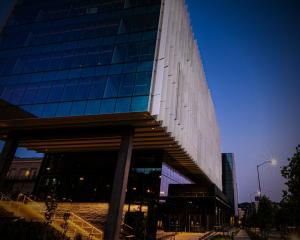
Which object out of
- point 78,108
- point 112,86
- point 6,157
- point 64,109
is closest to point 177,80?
point 112,86

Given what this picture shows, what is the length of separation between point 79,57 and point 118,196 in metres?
18.0

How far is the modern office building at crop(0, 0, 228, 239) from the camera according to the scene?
26.0 metres

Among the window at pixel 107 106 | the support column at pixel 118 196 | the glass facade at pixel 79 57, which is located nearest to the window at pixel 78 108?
the glass facade at pixel 79 57

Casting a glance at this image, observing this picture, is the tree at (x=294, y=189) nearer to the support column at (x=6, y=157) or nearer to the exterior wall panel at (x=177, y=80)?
the exterior wall panel at (x=177, y=80)

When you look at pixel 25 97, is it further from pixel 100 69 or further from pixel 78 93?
pixel 100 69

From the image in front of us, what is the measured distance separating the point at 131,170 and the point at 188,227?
49.8 ft

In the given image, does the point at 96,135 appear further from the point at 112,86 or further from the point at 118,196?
the point at 118,196

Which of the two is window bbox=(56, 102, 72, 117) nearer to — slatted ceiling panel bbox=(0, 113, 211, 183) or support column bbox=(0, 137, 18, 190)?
slatted ceiling panel bbox=(0, 113, 211, 183)

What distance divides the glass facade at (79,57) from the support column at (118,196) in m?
4.13

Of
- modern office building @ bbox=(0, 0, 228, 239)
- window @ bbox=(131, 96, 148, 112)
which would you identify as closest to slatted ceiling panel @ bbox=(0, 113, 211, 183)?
modern office building @ bbox=(0, 0, 228, 239)

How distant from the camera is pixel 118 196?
76.3 feet

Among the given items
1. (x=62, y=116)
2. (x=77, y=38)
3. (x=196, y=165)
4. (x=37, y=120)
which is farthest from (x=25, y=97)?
(x=196, y=165)

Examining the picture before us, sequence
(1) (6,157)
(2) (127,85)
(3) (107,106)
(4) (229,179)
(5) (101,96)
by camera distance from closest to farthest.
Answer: (3) (107,106) < (2) (127,85) < (5) (101,96) < (1) (6,157) < (4) (229,179)

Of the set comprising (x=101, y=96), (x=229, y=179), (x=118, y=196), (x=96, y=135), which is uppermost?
(x=229, y=179)
